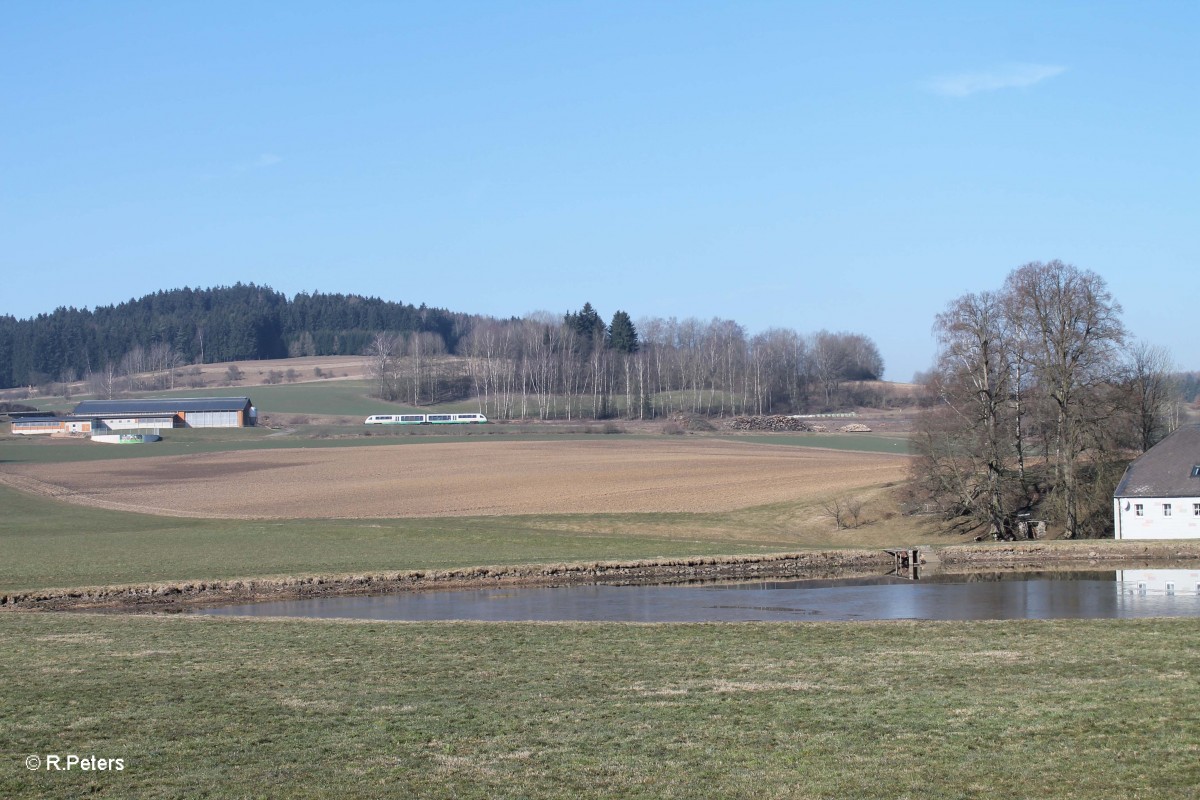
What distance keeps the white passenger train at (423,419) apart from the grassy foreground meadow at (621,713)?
10519cm

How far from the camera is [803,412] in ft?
454

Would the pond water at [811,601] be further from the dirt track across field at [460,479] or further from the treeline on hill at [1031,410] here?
the dirt track across field at [460,479]

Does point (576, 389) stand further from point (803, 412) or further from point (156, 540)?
point (156, 540)

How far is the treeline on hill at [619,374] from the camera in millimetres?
138375

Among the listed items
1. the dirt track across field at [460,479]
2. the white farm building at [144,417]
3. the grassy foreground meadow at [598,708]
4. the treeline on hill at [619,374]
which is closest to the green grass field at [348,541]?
the dirt track across field at [460,479]

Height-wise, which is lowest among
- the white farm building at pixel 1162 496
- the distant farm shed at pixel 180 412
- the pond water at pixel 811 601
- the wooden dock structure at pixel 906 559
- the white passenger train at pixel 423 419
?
the wooden dock structure at pixel 906 559

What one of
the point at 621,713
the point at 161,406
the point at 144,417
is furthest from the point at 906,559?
the point at 161,406

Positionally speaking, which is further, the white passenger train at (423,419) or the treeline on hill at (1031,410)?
the white passenger train at (423,419)

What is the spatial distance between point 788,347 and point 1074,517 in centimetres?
12083

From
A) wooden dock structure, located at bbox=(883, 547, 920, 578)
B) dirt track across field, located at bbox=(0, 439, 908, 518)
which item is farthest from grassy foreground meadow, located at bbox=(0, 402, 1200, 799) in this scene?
dirt track across field, located at bbox=(0, 439, 908, 518)

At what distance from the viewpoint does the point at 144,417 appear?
407 ft

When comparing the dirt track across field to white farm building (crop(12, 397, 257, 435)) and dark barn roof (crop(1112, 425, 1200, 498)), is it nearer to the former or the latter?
dark barn roof (crop(1112, 425, 1200, 498))

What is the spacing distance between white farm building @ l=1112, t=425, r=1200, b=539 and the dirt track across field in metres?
12.5

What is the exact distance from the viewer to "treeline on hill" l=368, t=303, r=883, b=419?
138 metres
